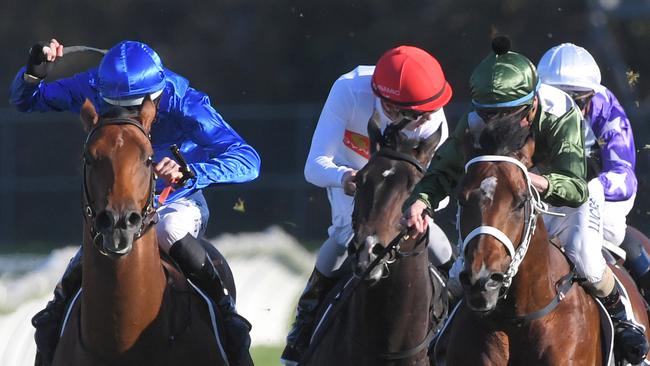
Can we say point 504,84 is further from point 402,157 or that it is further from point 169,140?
point 169,140

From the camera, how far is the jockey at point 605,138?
664 cm

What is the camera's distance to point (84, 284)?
5547 millimetres

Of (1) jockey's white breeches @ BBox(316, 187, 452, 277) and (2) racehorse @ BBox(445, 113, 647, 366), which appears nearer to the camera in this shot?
(2) racehorse @ BBox(445, 113, 647, 366)

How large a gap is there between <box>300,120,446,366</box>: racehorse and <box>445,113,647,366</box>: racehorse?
0.28 m

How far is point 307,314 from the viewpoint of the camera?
259 inches

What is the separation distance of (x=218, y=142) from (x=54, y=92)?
2.69 feet

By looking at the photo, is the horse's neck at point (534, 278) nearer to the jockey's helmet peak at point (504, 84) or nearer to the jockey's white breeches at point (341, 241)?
the jockey's helmet peak at point (504, 84)

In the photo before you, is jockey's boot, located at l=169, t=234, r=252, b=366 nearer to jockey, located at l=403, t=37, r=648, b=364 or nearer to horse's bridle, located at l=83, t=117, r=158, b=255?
horse's bridle, located at l=83, t=117, r=158, b=255

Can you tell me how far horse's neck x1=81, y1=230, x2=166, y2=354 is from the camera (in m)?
5.45

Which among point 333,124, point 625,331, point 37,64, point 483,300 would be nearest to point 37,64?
point 37,64

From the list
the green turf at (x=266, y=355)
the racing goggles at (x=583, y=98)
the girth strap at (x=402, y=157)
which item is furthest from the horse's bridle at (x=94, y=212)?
the green turf at (x=266, y=355)

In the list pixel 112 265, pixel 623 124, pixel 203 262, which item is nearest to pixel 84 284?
pixel 112 265

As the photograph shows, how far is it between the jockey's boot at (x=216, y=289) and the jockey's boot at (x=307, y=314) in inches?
14.2

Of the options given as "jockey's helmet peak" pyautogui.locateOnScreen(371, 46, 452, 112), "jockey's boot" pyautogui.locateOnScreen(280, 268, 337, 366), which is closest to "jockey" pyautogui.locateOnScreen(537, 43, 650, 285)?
"jockey's helmet peak" pyautogui.locateOnScreen(371, 46, 452, 112)
